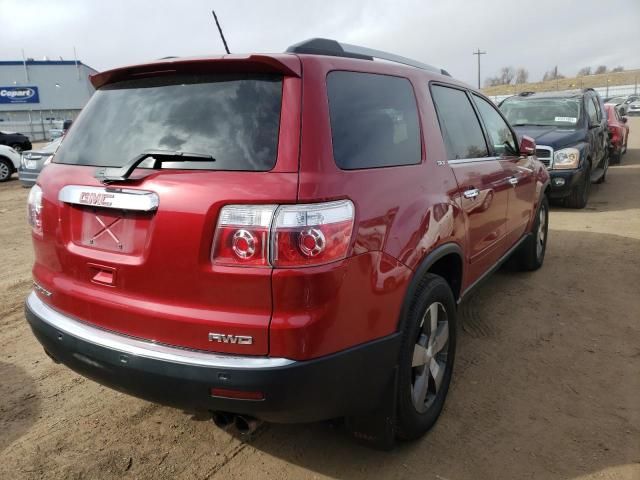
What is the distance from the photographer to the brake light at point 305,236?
1.87 m

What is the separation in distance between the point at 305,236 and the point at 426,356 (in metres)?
1.16

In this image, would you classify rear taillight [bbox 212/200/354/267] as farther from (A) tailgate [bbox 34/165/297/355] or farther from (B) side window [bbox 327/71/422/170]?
(B) side window [bbox 327/71/422/170]

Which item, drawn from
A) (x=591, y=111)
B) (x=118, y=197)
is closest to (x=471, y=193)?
(x=118, y=197)

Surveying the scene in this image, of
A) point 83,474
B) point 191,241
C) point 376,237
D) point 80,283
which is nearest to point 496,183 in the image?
point 376,237

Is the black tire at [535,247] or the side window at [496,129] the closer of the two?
the side window at [496,129]

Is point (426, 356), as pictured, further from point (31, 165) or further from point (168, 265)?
point (31, 165)

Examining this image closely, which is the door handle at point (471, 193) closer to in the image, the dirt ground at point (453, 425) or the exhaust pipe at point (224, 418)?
the dirt ground at point (453, 425)

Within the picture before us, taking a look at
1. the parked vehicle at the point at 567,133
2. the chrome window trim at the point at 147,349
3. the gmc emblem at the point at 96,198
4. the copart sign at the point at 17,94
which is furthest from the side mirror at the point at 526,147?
the copart sign at the point at 17,94

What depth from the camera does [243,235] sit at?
6.26 ft

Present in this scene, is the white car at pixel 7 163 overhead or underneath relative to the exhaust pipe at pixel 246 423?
overhead

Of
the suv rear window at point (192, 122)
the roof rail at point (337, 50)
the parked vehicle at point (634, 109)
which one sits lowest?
the suv rear window at point (192, 122)

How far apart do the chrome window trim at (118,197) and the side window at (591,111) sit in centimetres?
946

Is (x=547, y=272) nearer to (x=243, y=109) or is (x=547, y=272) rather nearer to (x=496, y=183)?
(x=496, y=183)

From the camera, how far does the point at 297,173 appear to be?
6.35 ft
